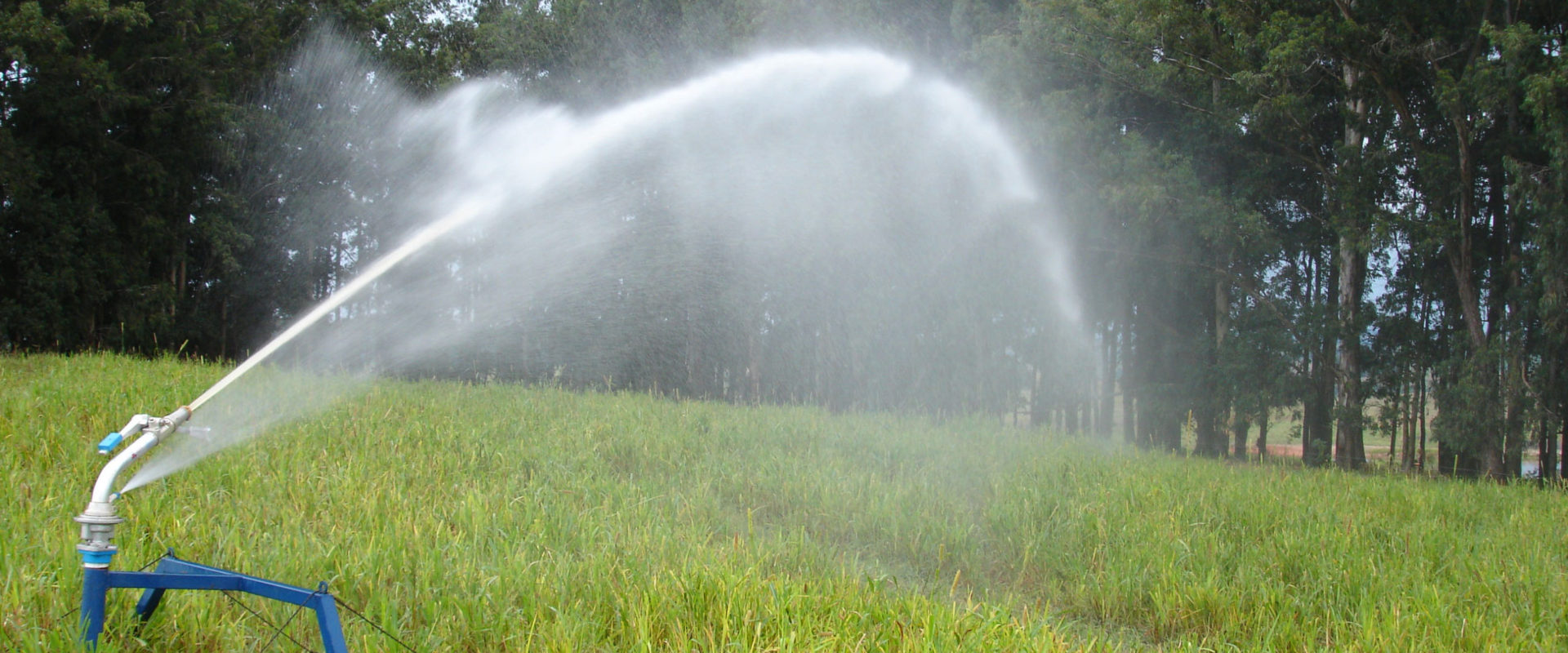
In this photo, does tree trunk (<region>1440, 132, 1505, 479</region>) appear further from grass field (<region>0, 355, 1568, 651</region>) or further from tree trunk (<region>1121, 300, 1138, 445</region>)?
tree trunk (<region>1121, 300, 1138, 445</region>)

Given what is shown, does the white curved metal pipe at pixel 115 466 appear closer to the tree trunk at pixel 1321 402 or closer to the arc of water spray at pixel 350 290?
the arc of water spray at pixel 350 290

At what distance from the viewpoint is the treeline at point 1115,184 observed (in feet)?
45.9

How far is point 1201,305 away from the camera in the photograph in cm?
2183

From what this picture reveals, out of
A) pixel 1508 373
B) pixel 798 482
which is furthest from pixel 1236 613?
pixel 1508 373

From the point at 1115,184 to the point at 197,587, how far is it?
1701cm

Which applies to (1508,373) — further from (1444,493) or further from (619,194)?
(619,194)

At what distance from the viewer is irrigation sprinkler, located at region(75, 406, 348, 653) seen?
2.05 meters

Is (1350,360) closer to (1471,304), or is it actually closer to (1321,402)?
(1321,402)

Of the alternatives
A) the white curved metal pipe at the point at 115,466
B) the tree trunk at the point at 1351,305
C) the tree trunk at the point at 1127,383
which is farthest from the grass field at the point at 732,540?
the tree trunk at the point at 1127,383

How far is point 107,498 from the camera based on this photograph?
2.17m

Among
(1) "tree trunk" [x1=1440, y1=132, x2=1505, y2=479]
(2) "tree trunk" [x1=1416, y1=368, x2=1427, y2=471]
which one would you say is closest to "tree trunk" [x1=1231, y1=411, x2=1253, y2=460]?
(2) "tree trunk" [x1=1416, y1=368, x2=1427, y2=471]

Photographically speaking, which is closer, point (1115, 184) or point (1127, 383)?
point (1115, 184)

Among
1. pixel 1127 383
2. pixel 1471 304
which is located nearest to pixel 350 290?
pixel 1471 304

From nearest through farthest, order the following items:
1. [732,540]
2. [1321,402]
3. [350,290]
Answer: [350,290] → [732,540] → [1321,402]
